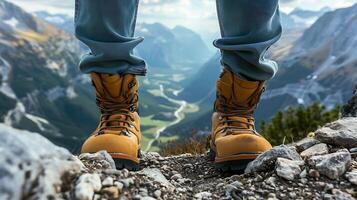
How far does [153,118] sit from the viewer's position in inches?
7495

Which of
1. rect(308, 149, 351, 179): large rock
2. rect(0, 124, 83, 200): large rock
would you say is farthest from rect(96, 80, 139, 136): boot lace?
rect(0, 124, 83, 200): large rock

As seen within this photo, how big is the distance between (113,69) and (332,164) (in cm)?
136

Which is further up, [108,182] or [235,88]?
[235,88]

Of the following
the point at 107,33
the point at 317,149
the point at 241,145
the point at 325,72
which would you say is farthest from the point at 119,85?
the point at 325,72

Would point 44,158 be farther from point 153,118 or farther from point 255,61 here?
point 153,118

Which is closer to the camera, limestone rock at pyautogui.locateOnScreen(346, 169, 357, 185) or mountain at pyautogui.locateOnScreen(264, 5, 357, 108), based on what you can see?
limestone rock at pyautogui.locateOnScreen(346, 169, 357, 185)

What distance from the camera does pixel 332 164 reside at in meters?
2.23

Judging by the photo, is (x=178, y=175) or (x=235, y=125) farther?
(x=235, y=125)

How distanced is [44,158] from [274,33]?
1720mm

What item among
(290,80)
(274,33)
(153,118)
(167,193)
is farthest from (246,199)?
(153,118)

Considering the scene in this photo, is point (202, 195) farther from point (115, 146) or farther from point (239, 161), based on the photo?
point (115, 146)

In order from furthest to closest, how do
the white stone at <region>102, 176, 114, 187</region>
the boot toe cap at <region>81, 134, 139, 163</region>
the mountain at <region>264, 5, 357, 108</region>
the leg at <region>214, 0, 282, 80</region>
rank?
the mountain at <region>264, 5, 357, 108</region> → the boot toe cap at <region>81, 134, 139, 163</region> → the leg at <region>214, 0, 282, 80</region> → the white stone at <region>102, 176, 114, 187</region>

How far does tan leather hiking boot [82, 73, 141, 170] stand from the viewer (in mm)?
2762

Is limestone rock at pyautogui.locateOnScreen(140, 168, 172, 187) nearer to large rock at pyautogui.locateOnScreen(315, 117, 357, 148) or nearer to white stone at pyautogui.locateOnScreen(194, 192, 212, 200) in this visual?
white stone at pyautogui.locateOnScreen(194, 192, 212, 200)
